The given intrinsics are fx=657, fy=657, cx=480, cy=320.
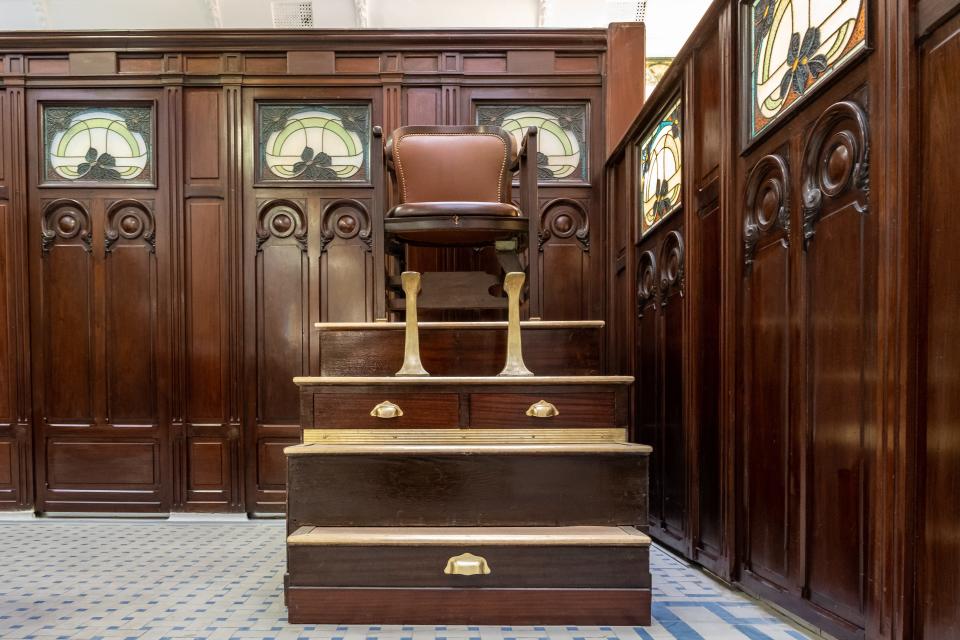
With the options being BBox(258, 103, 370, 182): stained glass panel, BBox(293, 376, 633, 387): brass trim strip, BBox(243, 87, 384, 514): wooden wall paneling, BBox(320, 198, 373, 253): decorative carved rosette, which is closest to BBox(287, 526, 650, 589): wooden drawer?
BBox(293, 376, 633, 387): brass trim strip

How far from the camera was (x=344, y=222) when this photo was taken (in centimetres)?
411

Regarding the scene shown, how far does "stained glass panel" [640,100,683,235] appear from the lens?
3.03 m

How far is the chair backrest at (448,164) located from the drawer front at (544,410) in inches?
49.9

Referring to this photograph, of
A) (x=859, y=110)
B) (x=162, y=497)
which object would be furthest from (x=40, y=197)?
(x=859, y=110)

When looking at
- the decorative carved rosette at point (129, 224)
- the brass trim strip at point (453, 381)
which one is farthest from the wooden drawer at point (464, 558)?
the decorative carved rosette at point (129, 224)

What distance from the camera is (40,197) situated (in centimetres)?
409

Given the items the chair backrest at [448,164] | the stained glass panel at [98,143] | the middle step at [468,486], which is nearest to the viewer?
the middle step at [468,486]

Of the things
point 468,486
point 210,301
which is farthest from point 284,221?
point 468,486

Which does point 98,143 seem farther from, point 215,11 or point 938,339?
point 938,339

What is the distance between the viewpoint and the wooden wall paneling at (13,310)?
4.03 meters

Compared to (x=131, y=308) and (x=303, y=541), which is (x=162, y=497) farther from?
(x=303, y=541)

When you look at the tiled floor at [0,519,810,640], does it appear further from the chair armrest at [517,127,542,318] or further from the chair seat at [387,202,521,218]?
the chair seat at [387,202,521,218]

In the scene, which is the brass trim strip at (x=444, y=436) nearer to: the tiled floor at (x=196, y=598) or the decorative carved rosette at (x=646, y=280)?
the tiled floor at (x=196, y=598)

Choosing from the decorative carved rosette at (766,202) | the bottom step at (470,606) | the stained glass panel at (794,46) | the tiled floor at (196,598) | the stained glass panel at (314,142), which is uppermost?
the stained glass panel at (314,142)
